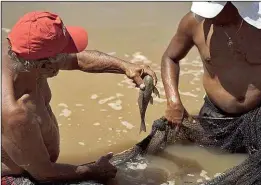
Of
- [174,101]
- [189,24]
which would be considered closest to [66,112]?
[174,101]

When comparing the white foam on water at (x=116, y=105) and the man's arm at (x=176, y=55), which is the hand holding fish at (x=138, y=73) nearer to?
the man's arm at (x=176, y=55)

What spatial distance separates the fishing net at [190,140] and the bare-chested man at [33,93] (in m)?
0.74

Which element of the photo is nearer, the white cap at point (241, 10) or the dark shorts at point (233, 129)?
the white cap at point (241, 10)

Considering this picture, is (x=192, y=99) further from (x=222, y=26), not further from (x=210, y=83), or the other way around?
(x=222, y=26)

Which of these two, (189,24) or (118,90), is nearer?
(189,24)

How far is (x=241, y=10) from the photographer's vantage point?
4.24 metres

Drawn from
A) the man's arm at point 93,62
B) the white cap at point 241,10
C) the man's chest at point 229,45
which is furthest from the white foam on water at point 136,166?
the white cap at point 241,10

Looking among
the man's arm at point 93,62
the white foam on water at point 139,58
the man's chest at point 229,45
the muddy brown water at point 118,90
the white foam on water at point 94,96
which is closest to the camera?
the man's arm at point 93,62

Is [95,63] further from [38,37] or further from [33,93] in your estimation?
[38,37]

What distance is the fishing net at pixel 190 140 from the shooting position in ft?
14.9

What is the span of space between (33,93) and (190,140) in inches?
73.6

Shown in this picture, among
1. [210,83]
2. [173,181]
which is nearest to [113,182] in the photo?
[173,181]

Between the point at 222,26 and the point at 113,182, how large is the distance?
158 centimetres

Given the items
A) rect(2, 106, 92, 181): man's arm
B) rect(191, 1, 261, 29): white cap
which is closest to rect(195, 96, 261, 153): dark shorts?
rect(191, 1, 261, 29): white cap
